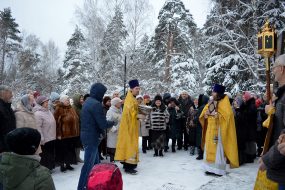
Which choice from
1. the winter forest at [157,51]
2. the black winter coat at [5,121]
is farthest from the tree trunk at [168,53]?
the black winter coat at [5,121]

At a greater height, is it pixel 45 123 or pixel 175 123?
pixel 45 123

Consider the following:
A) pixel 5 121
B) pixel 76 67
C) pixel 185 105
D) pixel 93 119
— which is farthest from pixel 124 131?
pixel 76 67

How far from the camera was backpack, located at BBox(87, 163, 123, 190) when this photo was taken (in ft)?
5.61

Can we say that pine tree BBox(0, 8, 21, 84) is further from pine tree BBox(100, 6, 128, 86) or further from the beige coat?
the beige coat

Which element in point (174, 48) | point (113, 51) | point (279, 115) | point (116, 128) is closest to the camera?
point (279, 115)

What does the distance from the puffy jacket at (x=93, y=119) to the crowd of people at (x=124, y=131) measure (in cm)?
2

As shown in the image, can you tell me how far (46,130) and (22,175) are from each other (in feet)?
15.8

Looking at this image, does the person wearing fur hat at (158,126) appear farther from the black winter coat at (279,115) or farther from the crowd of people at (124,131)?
the black winter coat at (279,115)

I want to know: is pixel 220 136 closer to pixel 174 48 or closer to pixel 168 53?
pixel 168 53

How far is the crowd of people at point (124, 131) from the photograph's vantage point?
2.67 m

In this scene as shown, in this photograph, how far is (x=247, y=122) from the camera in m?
9.00

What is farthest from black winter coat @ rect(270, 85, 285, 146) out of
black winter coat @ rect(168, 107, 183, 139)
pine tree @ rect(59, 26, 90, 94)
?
pine tree @ rect(59, 26, 90, 94)

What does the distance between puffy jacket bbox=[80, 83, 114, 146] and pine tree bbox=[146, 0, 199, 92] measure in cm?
2190

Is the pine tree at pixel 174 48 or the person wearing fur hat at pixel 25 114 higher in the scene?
the pine tree at pixel 174 48
